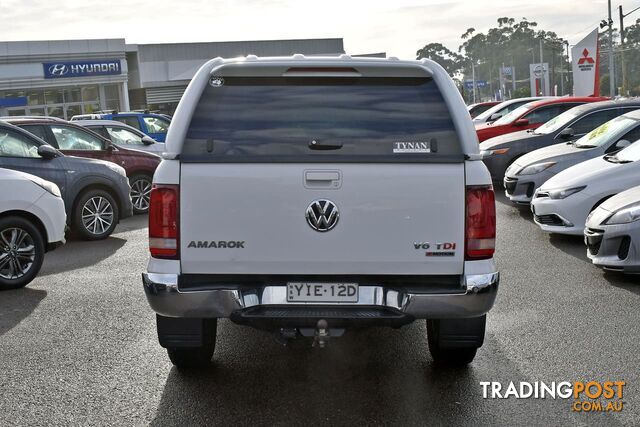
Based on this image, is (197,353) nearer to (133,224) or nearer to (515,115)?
(133,224)

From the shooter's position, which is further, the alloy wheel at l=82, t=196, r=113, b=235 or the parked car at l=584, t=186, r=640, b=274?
the alloy wheel at l=82, t=196, r=113, b=235

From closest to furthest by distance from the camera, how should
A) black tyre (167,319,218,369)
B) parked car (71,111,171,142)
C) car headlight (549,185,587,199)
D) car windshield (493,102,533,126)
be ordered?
black tyre (167,319,218,369) < car headlight (549,185,587,199) < car windshield (493,102,533,126) < parked car (71,111,171,142)

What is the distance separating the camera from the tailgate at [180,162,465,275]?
4750 millimetres

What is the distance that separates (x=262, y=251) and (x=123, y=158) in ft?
34.0

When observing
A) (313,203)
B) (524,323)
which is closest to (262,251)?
Result: (313,203)

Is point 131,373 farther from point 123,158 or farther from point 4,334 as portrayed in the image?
point 123,158

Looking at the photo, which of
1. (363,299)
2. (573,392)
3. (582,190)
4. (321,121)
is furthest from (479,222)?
(582,190)

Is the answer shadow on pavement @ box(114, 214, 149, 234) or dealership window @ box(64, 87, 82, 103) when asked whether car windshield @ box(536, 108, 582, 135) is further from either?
dealership window @ box(64, 87, 82, 103)

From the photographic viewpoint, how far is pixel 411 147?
15.7ft

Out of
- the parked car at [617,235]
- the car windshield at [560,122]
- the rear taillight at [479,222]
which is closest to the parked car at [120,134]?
the car windshield at [560,122]

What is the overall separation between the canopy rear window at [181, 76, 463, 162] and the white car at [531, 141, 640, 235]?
19.2ft

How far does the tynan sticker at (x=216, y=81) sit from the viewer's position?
5.04 m

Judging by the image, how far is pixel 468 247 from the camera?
483 centimetres

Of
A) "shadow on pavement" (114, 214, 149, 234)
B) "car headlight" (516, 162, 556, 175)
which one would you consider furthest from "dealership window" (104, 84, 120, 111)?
"car headlight" (516, 162, 556, 175)
